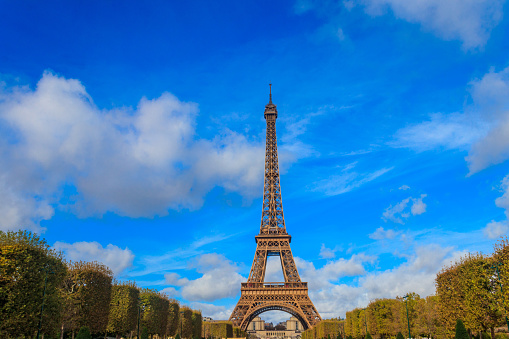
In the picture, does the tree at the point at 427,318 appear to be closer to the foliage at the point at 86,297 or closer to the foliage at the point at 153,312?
the foliage at the point at 153,312

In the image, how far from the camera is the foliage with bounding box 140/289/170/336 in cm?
5222

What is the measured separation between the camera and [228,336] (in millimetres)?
82000

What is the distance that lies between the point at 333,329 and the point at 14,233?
204 ft

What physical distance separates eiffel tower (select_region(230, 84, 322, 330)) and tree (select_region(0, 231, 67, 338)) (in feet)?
174

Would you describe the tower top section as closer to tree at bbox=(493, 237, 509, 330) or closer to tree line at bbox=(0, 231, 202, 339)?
tree line at bbox=(0, 231, 202, 339)

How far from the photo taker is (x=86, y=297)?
38.6 metres

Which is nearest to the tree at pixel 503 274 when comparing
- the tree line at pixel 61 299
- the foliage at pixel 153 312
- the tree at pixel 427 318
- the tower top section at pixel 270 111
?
the tree at pixel 427 318

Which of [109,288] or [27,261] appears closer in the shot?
[27,261]

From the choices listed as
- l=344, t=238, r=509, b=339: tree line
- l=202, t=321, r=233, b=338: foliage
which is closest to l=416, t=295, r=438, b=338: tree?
l=344, t=238, r=509, b=339: tree line

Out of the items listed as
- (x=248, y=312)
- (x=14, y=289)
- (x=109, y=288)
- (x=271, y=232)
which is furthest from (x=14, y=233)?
(x=271, y=232)

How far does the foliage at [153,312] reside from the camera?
52.2 m

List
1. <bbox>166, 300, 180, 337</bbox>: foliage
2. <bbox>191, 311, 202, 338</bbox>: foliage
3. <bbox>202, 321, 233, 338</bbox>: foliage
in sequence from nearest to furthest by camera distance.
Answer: <bbox>166, 300, 180, 337</bbox>: foliage, <bbox>191, 311, 202, 338</bbox>: foliage, <bbox>202, 321, 233, 338</bbox>: foliage

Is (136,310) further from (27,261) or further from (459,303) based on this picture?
(459,303)

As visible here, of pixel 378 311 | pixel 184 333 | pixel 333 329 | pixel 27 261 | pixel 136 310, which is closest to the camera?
pixel 27 261
